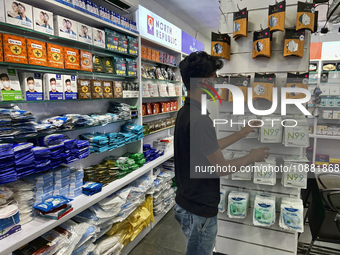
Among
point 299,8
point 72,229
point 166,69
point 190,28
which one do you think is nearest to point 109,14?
point 166,69

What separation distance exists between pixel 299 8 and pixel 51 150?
2234 millimetres

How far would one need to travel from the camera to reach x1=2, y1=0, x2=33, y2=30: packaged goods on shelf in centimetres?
170

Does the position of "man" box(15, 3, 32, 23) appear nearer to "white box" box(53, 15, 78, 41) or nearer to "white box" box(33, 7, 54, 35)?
"white box" box(33, 7, 54, 35)

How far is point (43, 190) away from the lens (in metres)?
1.93

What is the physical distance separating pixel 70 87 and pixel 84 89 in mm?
166

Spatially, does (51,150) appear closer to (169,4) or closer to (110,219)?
(110,219)

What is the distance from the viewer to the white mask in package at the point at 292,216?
5.50 ft

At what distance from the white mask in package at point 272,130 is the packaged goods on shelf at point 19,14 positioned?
205cm

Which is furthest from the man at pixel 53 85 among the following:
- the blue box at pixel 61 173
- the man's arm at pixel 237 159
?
the man's arm at pixel 237 159

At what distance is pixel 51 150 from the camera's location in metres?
1.93

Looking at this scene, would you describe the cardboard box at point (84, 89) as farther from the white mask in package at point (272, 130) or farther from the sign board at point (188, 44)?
the sign board at point (188, 44)

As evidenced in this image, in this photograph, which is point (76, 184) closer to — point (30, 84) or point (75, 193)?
point (75, 193)

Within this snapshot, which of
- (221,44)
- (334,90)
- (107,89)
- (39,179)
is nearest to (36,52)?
(107,89)

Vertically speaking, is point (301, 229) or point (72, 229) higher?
point (301, 229)
